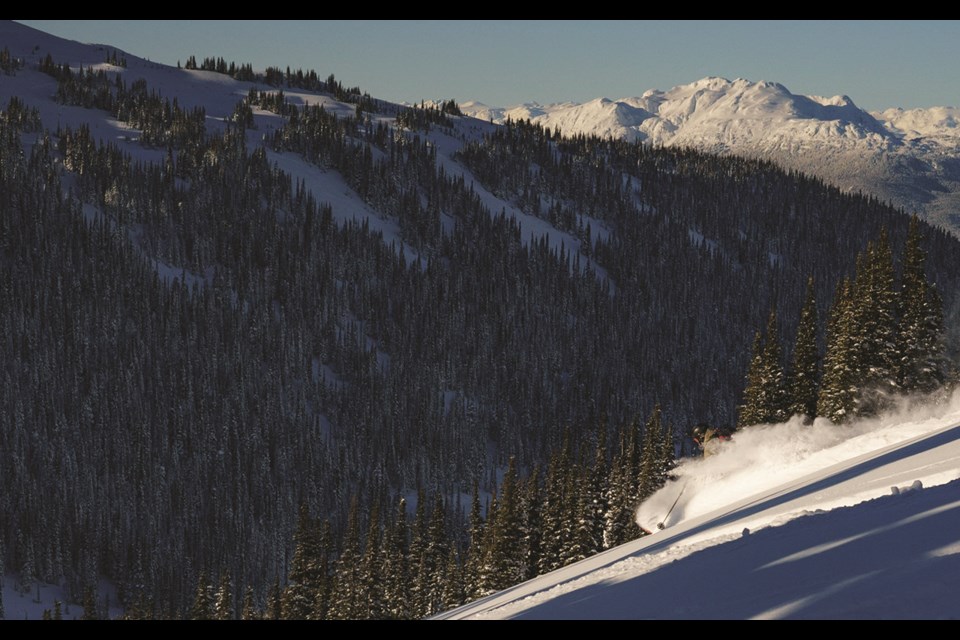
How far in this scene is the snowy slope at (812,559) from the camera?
10.5 meters

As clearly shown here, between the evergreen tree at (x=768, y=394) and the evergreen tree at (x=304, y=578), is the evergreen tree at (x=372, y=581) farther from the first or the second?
the evergreen tree at (x=768, y=394)

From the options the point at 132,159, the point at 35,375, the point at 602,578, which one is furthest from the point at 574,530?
the point at 132,159

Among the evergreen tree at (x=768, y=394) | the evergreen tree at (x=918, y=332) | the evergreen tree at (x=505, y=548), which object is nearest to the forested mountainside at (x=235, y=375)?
the evergreen tree at (x=505, y=548)

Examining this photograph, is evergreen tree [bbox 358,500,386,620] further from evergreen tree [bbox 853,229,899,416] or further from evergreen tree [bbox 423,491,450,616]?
evergreen tree [bbox 853,229,899,416]

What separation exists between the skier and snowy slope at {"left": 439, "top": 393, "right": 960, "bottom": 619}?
52.5 feet

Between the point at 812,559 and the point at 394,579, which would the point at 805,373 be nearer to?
the point at 394,579

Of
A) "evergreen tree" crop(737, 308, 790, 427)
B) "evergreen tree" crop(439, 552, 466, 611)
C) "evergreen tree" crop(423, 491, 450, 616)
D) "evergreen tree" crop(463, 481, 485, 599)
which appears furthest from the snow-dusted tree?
"evergreen tree" crop(423, 491, 450, 616)

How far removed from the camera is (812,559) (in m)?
13.0

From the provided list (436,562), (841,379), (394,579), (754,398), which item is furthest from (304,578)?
(841,379)

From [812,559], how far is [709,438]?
32.3m

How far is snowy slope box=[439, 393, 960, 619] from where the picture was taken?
10.5 metres

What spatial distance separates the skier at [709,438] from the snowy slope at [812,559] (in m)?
16.0

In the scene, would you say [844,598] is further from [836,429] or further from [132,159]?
[132,159]

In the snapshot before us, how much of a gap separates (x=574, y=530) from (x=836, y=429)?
15.8 m
